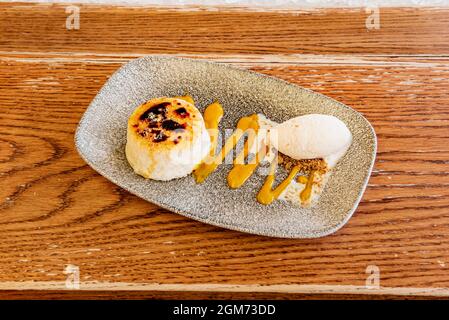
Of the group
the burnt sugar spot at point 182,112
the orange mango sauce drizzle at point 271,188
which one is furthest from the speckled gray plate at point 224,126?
the burnt sugar spot at point 182,112

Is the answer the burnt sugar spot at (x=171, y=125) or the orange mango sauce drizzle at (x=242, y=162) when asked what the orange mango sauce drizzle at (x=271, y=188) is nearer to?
the orange mango sauce drizzle at (x=242, y=162)

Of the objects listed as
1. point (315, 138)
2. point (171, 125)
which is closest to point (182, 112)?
point (171, 125)

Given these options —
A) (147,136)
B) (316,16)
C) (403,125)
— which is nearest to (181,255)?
(147,136)

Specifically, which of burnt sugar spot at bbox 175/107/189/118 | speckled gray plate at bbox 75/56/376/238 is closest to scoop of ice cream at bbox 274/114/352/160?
speckled gray plate at bbox 75/56/376/238

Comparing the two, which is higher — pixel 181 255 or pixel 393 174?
pixel 393 174

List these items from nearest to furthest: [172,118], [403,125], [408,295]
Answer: [408,295]
[172,118]
[403,125]

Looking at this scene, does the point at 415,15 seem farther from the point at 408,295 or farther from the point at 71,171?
the point at 71,171

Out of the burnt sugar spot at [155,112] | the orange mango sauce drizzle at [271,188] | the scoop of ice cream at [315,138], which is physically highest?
the burnt sugar spot at [155,112]
